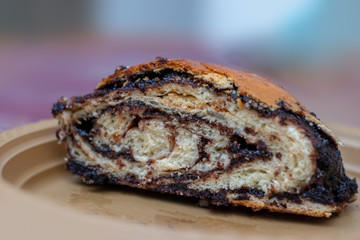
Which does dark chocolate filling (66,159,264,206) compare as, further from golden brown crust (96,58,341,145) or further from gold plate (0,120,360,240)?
golden brown crust (96,58,341,145)

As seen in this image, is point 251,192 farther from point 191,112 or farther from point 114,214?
point 114,214

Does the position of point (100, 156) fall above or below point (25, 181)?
above

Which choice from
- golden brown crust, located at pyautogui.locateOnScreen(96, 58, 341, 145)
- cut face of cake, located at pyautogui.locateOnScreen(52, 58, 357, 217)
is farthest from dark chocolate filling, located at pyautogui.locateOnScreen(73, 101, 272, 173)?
golden brown crust, located at pyautogui.locateOnScreen(96, 58, 341, 145)

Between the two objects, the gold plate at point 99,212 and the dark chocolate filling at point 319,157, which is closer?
the gold plate at point 99,212

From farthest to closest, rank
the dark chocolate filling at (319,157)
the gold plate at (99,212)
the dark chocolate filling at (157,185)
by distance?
the dark chocolate filling at (157,185), the dark chocolate filling at (319,157), the gold plate at (99,212)

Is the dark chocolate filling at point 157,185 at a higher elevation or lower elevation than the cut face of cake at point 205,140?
lower

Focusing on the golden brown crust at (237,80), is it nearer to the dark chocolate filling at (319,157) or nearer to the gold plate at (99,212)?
the dark chocolate filling at (319,157)

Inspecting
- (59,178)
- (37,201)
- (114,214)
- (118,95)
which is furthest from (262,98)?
(59,178)

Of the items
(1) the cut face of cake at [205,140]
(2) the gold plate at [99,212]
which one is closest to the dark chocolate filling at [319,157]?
(1) the cut face of cake at [205,140]

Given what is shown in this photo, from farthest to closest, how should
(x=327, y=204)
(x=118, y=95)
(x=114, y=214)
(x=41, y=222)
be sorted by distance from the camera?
(x=118, y=95) → (x=114, y=214) → (x=327, y=204) → (x=41, y=222)
